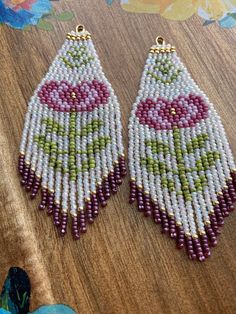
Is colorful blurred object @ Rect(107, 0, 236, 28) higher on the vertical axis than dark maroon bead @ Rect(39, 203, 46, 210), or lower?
higher

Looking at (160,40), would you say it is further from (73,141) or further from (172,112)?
(73,141)

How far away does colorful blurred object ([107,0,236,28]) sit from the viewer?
0.96 m

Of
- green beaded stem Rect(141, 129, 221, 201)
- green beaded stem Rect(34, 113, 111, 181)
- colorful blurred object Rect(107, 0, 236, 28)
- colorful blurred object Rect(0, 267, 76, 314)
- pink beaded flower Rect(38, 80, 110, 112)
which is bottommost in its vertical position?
colorful blurred object Rect(0, 267, 76, 314)

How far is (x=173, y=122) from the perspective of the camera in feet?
2.73

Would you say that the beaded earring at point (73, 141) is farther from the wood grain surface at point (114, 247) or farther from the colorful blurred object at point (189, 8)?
the colorful blurred object at point (189, 8)

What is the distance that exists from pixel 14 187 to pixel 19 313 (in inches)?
7.7

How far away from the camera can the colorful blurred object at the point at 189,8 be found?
0.96 metres

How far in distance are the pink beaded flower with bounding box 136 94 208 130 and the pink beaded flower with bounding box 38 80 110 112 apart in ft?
0.24

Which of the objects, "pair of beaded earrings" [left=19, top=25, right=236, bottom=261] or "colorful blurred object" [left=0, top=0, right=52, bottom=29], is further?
"colorful blurred object" [left=0, top=0, right=52, bottom=29]

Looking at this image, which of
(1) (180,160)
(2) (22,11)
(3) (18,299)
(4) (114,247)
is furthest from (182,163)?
(2) (22,11)

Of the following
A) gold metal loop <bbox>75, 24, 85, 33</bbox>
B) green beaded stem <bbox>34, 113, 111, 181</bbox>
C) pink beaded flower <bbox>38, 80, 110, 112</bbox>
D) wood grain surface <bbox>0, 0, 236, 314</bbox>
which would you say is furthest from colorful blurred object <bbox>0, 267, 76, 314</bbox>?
gold metal loop <bbox>75, 24, 85, 33</bbox>

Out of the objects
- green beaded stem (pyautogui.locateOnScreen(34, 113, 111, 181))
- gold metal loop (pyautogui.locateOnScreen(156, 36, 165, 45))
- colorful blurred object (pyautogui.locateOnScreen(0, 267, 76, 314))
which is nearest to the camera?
colorful blurred object (pyautogui.locateOnScreen(0, 267, 76, 314))

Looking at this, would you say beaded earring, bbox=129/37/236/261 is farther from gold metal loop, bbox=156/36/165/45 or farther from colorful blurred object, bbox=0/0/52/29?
colorful blurred object, bbox=0/0/52/29

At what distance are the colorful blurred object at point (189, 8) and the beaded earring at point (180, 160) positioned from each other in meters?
0.14
